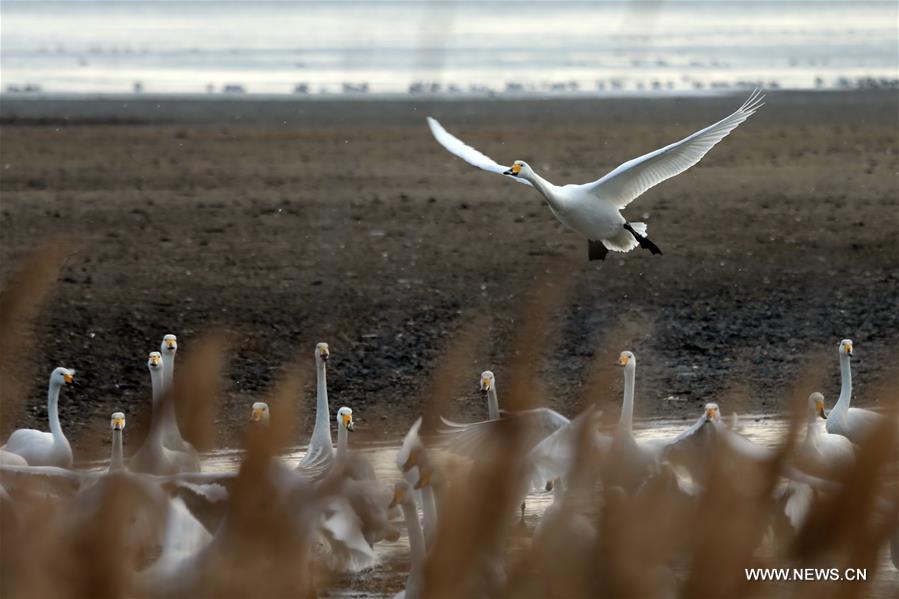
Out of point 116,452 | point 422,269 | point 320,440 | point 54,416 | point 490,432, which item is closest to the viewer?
point 490,432

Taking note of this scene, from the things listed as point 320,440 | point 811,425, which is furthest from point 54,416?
point 811,425

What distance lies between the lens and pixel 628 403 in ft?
34.0

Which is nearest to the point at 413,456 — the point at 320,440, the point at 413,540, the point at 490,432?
the point at 490,432

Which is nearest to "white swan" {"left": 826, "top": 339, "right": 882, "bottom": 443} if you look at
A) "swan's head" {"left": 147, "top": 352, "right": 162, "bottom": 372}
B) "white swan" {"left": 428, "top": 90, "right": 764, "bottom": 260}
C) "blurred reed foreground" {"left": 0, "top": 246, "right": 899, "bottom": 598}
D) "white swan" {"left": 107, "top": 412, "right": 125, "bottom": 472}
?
"white swan" {"left": 428, "top": 90, "right": 764, "bottom": 260}

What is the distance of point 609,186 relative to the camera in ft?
43.3

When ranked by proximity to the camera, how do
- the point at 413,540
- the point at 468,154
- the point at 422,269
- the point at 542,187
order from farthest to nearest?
the point at 422,269, the point at 468,154, the point at 542,187, the point at 413,540

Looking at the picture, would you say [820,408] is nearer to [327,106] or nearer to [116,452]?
[116,452]

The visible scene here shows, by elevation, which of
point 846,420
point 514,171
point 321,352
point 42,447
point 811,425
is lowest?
point 42,447

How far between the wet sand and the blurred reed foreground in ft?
0.47

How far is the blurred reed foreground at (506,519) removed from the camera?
1.83 meters

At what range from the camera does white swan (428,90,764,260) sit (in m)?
12.4

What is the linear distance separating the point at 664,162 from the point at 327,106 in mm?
42568

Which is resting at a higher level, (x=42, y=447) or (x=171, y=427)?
(x=171, y=427)

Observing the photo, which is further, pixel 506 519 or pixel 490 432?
pixel 490 432
